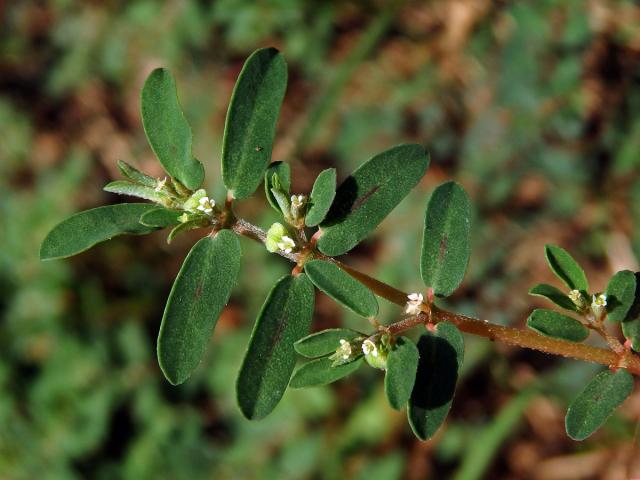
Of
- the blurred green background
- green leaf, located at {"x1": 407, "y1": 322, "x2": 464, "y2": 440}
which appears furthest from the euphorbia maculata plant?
the blurred green background

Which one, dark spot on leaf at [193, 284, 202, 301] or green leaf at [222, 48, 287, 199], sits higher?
green leaf at [222, 48, 287, 199]

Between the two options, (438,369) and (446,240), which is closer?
(438,369)

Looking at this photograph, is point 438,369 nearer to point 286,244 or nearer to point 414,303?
point 414,303

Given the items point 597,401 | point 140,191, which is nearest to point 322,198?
point 140,191

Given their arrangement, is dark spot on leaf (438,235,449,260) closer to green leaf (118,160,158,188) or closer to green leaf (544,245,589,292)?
green leaf (544,245,589,292)

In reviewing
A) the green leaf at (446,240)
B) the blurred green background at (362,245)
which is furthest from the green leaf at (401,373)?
the blurred green background at (362,245)

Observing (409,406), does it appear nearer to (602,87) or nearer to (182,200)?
(182,200)
